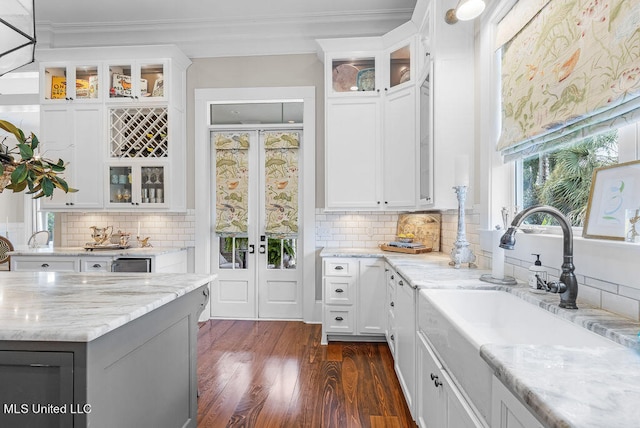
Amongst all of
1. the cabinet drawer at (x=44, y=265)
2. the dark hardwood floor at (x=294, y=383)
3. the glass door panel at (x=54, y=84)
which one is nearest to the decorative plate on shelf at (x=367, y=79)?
the dark hardwood floor at (x=294, y=383)

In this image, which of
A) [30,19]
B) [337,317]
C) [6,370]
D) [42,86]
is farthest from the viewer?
[42,86]

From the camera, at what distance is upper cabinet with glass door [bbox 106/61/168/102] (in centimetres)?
385

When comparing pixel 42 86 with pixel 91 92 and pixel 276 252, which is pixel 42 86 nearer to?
pixel 91 92

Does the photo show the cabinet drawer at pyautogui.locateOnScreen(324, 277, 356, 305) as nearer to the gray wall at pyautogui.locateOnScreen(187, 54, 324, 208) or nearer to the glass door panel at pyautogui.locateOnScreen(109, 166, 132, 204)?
the gray wall at pyautogui.locateOnScreen(187, 54, 324, 208)

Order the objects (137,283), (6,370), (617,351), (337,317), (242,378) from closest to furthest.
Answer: (617,351), (6,370), (137,283), (242,378), (337,317)

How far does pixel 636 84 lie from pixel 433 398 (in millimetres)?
1423

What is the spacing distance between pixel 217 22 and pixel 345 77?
1.59 metres

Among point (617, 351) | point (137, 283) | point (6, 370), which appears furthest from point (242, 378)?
point (617, 351)

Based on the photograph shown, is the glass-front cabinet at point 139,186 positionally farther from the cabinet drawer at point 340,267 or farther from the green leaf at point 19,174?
the green leaf at point 19,174

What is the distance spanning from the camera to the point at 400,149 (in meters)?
3.48

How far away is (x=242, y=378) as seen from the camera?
9.01ft

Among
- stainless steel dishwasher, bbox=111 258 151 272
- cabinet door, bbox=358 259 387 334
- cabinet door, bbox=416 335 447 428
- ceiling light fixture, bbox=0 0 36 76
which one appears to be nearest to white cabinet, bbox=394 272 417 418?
cabinet door, bbox=416 335 447 428

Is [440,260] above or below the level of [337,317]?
above

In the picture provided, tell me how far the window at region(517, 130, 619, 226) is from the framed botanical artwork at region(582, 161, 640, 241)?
0.37 ft
